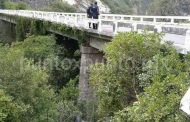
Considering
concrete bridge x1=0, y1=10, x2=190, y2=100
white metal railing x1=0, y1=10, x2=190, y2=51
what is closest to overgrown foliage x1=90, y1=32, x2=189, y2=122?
white metal railing x1=0, y1=10, x2=190, y2=51

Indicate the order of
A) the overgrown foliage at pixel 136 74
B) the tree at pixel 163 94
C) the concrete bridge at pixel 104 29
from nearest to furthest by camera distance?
the tree at pixel 163 94 < the overgrown foliage at pixel 136 74 < the concrete bridge at pixel 104 29

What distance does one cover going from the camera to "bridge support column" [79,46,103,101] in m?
25.1

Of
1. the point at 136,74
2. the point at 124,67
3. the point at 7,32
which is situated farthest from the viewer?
the point at 7,32

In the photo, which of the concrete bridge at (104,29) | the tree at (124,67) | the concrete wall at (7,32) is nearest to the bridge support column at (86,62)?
the concrete bridge at (104,29)

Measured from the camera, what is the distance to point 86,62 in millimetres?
25312

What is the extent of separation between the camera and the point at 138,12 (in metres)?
163

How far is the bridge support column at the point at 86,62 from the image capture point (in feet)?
82.2

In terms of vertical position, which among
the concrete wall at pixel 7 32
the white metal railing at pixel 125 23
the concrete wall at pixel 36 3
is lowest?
the concrete wall at pixel 7 32

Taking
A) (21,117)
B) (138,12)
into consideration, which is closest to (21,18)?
(21,117)

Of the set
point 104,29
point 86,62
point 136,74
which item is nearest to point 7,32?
point 86,62

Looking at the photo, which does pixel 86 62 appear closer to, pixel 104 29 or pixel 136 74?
pixel 104 29

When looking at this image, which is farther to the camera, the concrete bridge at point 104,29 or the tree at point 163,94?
the concrete bridge at point 104,29

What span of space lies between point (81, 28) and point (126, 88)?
44.6 feet

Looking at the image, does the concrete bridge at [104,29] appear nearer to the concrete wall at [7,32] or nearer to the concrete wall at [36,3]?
the concrete wall at [7,32]
